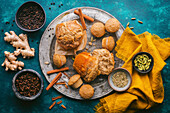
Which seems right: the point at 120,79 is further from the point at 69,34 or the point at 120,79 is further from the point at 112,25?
the point at 69,34

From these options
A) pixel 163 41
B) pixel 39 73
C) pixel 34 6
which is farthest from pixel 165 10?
pixel 39 73

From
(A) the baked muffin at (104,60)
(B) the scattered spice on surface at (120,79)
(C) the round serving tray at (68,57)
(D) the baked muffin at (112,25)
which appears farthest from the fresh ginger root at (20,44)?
(B) the scattered spice on surface at (120,79)

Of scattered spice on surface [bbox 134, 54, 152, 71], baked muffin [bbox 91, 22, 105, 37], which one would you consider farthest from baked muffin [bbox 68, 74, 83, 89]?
scattered spice on surface [bbox 134, 54, 152, 71]

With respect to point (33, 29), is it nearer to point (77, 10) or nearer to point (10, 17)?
point (10, 17)

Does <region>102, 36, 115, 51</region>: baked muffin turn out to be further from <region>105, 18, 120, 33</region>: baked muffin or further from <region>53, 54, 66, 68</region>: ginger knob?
<region>53, 54, 66, 68</region>: ginger knob

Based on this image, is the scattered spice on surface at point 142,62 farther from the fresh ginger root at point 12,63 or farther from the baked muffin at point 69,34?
the fresh ginger root at point 12,63

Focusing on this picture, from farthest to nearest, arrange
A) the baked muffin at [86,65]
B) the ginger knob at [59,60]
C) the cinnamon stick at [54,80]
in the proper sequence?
the cinnamon stick at [54,80] < the ginger knob at [59,60] < the baked muffin at [86,65]
